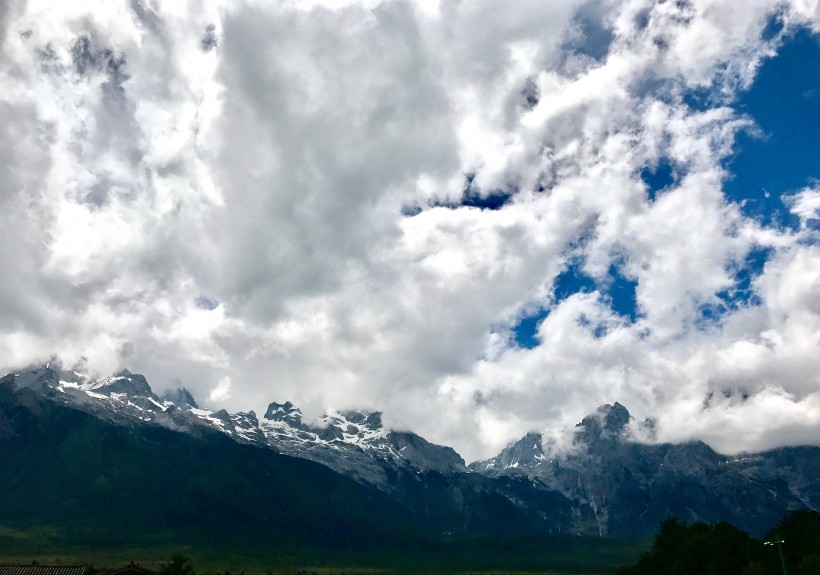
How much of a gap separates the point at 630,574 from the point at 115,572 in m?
109

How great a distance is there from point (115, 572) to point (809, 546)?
433 feet

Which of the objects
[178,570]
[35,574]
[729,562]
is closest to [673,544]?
[729,562]

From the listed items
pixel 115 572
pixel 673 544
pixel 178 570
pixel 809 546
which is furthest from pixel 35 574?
pixel 809 546

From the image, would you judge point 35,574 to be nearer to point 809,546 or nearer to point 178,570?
point 178,570

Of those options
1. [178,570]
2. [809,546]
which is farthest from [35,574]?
[809,546]

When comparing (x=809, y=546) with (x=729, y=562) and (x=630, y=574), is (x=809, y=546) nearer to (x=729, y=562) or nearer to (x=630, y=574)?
(x=729, y=562)

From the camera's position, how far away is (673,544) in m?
148

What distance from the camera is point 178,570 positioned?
118 m

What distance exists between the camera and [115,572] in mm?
122688

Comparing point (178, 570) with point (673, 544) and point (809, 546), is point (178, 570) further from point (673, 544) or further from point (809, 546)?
point (809, 546)

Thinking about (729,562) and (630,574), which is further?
(630,574)

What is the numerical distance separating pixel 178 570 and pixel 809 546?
118140 mm

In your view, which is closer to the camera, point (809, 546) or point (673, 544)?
point (809, 546)

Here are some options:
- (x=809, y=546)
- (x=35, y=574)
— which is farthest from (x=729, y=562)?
(x=35, y=574)
